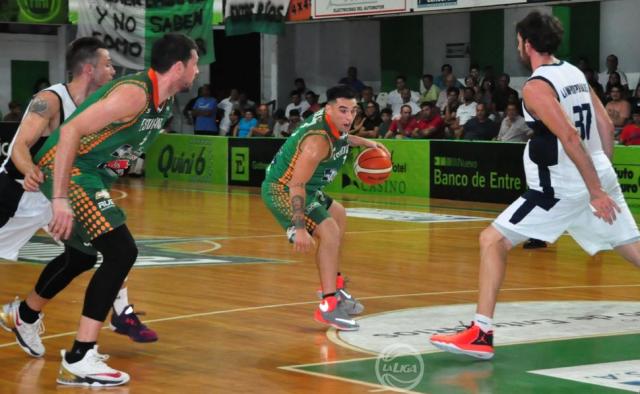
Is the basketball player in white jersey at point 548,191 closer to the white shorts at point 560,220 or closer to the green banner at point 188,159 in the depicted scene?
the white shorts at point 560,220

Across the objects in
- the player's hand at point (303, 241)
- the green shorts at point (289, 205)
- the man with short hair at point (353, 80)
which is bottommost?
the player's hand at point (303, 241)

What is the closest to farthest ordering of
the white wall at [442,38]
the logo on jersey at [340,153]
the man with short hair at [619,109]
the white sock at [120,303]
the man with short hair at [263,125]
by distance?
the white sock at [120,303] < the logo on jersey at [340,153] < the man with short hair at [619,109] < the man with short hair at [263,125] < the white wall at [442,38]

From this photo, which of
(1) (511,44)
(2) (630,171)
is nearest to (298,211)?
(2) (630,171)

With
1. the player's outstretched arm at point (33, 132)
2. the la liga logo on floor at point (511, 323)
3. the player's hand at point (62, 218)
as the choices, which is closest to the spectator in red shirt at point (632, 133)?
the la liga logo on floor at point (511, 323)

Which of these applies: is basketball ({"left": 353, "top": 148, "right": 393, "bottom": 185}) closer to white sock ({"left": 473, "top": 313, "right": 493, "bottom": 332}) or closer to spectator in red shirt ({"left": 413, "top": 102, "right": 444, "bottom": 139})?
white sock ({"left": 473, "top": 313, "right": 493, "bottom": 332})

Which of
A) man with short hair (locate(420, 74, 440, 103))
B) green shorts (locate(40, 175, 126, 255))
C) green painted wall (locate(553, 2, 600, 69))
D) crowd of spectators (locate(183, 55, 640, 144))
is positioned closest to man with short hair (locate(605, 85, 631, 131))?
crowd of spectators (locate(183, 55, 640, 144))

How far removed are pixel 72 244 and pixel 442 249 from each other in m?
7.53

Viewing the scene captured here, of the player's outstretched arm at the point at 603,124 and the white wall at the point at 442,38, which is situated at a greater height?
the white wall at the point at 442,38

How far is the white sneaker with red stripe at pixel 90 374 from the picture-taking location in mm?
6809

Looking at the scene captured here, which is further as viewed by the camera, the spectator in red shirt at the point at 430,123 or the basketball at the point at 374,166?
the spectator in red shirt at the point at 430,123

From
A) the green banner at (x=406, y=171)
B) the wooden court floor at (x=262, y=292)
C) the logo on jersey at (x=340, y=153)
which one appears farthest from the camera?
the green banner at (x=406, y=171)

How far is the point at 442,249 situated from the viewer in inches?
564

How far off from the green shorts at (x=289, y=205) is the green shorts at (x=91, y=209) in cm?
213

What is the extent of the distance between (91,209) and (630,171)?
13.7 meters
